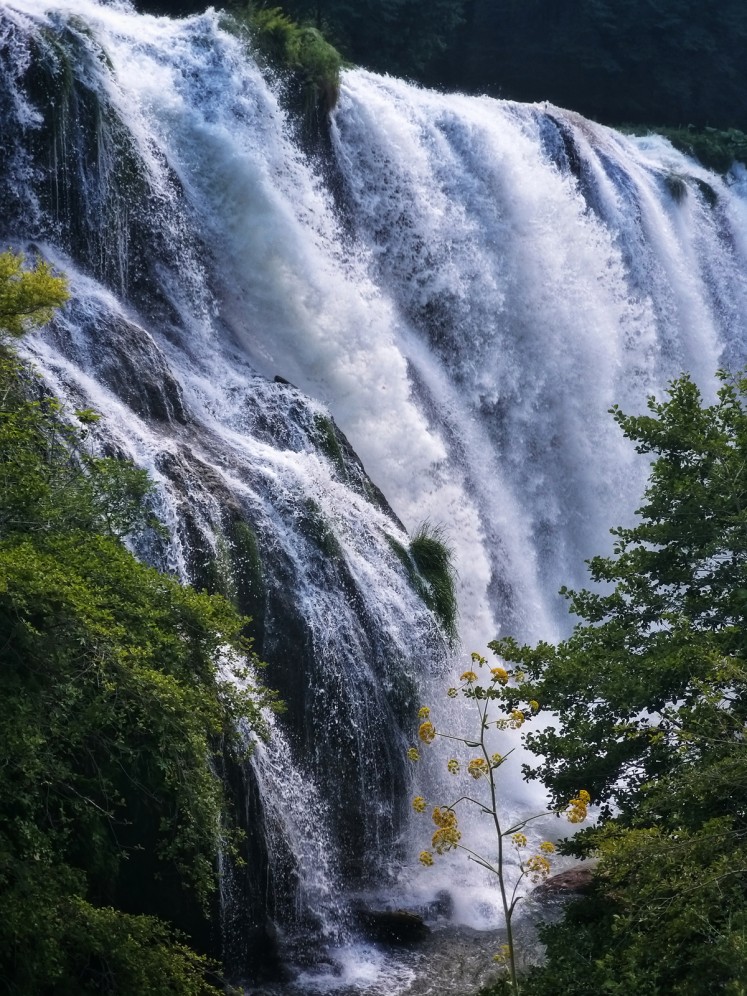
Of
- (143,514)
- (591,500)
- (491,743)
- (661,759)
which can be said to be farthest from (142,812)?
(591,500)

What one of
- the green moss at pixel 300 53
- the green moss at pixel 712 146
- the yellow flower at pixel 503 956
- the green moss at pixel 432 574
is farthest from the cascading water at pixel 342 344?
the green moss at pixel 712 146

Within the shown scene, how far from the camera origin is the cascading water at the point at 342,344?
36.5ft

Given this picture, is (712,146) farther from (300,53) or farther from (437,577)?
(437,577)

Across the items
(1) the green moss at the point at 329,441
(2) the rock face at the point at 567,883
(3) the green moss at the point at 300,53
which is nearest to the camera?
(2) the rock face at the point at 567,883

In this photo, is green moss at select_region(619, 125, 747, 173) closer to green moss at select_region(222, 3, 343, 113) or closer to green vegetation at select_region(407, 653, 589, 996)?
green moss at select_region(222, 3, 343, 113)

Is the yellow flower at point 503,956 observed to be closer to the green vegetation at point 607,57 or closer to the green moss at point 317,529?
the green moss at point 317,529

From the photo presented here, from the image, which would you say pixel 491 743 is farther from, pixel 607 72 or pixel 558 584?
pixel 607 72

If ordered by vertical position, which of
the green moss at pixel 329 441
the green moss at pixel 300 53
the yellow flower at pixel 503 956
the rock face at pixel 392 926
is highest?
the green moss at pixel 300 53

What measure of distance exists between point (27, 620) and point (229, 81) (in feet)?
37.3

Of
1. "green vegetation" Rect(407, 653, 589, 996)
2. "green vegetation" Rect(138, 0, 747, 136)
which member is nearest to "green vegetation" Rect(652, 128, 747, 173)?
"green vegetation" Rect(138, 0, 747, 136)

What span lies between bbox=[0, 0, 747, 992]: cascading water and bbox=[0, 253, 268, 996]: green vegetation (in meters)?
2.19

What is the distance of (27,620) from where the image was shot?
6.45 meters

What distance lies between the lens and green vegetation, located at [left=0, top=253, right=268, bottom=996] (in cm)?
596

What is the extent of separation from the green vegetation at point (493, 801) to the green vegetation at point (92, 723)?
4.07 ft
